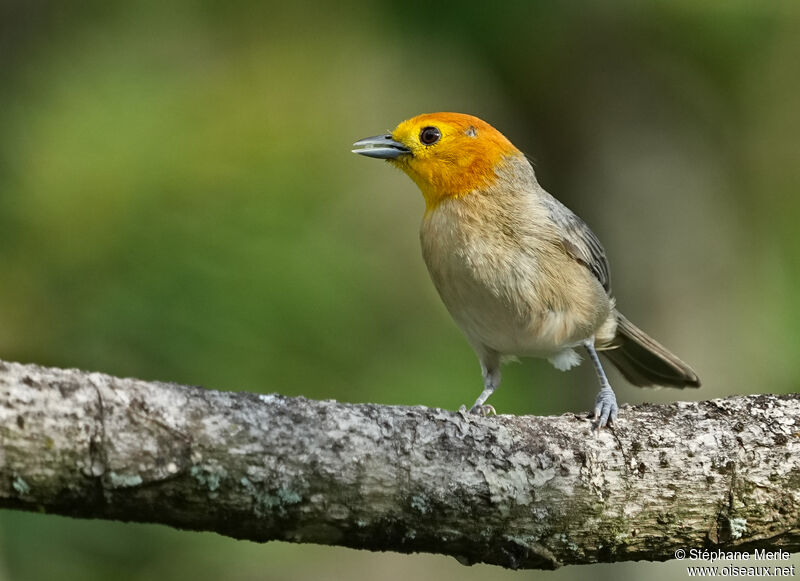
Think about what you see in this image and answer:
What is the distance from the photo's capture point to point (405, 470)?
2916 millimetres

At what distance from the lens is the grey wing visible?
5.22m

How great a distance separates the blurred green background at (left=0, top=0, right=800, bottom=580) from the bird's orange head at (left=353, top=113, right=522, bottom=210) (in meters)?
0.50

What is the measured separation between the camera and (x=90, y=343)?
4.28m

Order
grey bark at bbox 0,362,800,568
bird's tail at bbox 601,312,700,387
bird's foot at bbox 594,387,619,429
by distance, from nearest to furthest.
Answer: grey bark at bbox 0,362,800,568 → bird's foot at bbox 594,387,619,429 → bird's tail at bbox 601,312,700,387

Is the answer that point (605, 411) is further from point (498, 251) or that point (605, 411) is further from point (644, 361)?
point (644, 361)

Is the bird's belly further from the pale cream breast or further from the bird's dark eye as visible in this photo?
the bird's dark eye

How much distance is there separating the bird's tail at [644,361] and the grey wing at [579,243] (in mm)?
365

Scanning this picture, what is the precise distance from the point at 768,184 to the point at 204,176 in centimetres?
479

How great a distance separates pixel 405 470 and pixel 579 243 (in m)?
2.78

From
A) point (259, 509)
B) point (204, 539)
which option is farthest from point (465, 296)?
point (259, 509)

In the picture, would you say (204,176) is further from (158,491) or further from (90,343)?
(158,491)

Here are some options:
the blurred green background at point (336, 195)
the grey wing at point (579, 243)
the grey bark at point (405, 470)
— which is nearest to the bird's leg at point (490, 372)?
the blurred green background at point (336, 195)

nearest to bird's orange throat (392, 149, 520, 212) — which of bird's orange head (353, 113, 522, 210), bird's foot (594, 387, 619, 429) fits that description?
bird's orange head (353, 113, 522, 210)

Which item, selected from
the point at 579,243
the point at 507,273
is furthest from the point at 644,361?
the point at 507,273
